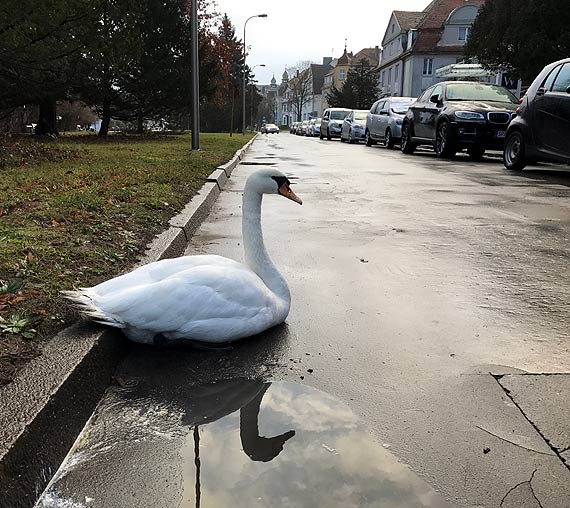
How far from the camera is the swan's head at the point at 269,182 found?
11.5ft

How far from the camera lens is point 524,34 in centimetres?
2208

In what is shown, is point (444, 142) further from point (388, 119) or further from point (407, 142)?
point (388, 119)

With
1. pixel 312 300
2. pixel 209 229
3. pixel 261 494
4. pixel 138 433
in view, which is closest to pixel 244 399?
pixel 138 433

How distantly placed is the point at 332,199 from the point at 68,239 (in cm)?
483

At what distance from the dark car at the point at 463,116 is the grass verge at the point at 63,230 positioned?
24.4ft

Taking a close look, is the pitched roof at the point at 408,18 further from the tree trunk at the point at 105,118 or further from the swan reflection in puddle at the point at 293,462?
the swan reflection in puddle at the point at 293,462

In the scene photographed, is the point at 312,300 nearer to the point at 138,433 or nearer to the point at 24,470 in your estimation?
the point at 138,433

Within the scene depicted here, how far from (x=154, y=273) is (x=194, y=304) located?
0.32m

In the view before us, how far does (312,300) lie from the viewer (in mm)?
3896

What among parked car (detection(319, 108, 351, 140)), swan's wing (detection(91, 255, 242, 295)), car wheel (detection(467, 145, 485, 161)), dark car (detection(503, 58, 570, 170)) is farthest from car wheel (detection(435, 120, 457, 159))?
parked car (detection(319, 108, 351, 140))

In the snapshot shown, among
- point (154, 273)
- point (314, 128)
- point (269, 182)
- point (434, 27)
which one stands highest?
point (434, 27)

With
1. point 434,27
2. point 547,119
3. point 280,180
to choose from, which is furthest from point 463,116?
point 434,27

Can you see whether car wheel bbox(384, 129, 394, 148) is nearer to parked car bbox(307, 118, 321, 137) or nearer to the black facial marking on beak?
the black facial marking on beak

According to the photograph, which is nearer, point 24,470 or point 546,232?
point 24,470
